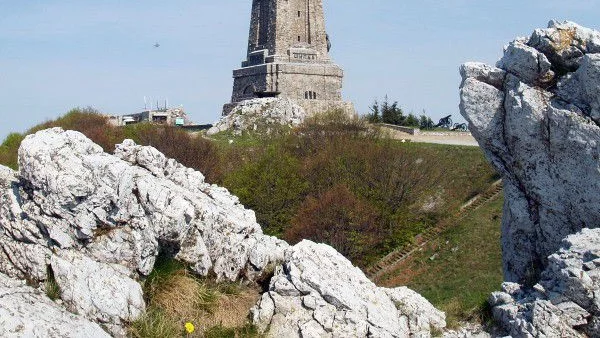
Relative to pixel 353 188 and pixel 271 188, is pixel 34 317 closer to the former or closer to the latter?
pixel 271 188

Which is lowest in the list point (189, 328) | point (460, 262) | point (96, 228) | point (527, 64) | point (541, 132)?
point (460, 262)

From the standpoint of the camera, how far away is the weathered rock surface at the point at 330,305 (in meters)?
→ 9.39

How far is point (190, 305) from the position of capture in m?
9.56

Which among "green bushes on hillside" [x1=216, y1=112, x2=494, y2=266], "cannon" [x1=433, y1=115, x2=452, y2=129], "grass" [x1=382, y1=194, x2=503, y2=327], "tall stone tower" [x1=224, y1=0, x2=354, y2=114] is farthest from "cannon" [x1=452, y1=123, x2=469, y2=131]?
"grass" [x1=382, y1=194, x2=503, y2=327]

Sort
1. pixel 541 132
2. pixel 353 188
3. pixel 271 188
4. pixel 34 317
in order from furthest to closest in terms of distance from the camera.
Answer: pixel 353 188 < pixel 271 188 < pixel 541 132 < pixel 34 317

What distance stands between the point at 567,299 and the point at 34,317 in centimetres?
541

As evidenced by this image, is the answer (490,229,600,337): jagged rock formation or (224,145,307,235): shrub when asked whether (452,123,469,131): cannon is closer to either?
(224,145,307,235): shrub

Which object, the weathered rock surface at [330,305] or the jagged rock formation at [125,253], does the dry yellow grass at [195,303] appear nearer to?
the jagged rock formation at [125,253]

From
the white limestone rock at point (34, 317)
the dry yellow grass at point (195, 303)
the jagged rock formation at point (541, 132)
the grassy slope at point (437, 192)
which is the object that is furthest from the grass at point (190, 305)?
the grassy slope at point (437, 192)

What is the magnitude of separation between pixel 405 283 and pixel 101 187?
24.3 m

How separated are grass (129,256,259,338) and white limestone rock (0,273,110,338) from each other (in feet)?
2.17

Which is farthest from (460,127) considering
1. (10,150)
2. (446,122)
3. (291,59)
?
(10,150)

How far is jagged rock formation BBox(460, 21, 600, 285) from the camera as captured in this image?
33.7 feet

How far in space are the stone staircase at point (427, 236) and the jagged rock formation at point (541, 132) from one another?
71.5ft
